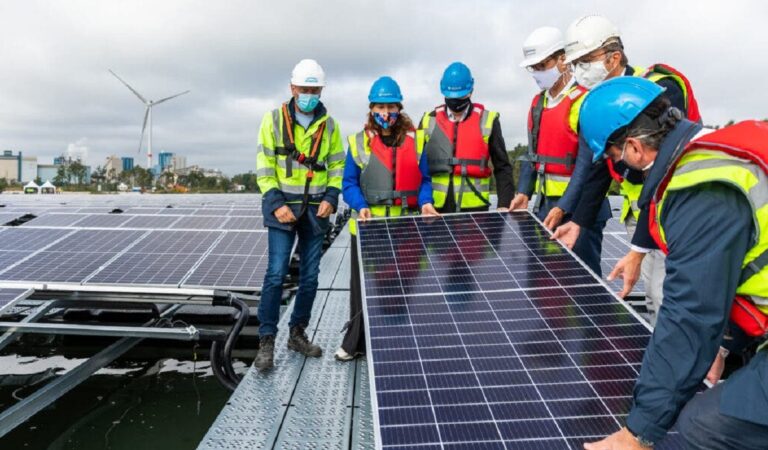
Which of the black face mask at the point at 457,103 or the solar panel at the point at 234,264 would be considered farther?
the solar panel at the point at 234,264

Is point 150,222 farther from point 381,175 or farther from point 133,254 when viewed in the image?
point 381,175

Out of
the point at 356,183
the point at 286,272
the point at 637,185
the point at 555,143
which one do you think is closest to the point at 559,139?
the point at 555,143

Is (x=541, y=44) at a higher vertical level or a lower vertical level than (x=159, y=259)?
higher

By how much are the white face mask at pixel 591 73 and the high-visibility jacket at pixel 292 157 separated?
2208mm

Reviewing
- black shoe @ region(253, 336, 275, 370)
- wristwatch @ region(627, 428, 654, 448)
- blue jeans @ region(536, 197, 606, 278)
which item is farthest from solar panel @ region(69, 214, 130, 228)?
wristwatch @ region(627, 428, 654, 448)

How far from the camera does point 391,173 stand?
5102 millimetres

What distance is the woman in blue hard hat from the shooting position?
5.05m

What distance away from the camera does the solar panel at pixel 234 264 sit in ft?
21.9

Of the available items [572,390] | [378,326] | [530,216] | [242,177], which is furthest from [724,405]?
[242,177]

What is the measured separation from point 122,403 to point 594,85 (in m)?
5.98

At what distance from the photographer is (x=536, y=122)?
16.7 ft

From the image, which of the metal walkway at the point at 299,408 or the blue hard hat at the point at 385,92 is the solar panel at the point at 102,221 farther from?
the blue hard hat at the point at 385,92

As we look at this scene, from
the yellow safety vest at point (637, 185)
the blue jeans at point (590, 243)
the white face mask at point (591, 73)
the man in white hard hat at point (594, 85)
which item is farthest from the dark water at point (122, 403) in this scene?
the white face mask at point (591, 73)

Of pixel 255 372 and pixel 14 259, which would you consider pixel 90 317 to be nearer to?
pixel 14 259
